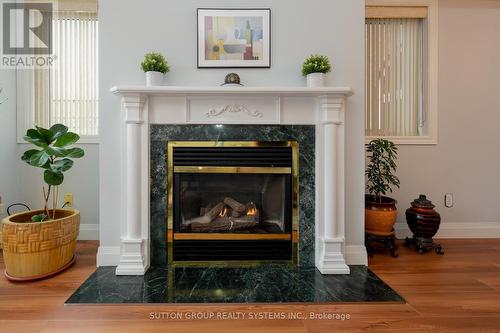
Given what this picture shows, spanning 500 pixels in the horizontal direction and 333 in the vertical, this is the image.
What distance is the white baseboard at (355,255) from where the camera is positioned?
2178 millimetres

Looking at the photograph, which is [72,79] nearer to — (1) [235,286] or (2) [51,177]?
(2) [51,177]

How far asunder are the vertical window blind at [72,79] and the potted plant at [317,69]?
82.3 inches

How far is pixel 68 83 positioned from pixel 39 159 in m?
1.24

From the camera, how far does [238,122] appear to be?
208 centimetres

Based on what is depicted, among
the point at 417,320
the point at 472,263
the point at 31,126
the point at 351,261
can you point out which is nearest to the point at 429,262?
the point at 472,263

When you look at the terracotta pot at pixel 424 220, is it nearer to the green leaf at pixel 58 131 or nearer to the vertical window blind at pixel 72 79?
the green leaf at pixel 58 131

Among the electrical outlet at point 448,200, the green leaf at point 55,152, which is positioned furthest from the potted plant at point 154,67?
the electrical outlet at point 448,200

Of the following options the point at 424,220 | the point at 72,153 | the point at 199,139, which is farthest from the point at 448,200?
the point at 72,153

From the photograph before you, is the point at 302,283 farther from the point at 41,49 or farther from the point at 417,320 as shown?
the point at 41,49

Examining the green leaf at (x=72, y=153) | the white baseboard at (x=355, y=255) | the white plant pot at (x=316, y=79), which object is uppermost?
the white plant pot at (x=316, y=79)

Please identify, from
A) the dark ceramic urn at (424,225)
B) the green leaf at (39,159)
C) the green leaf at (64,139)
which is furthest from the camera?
the dark ceramic urn at (424,225)

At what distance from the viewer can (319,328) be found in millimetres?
1411

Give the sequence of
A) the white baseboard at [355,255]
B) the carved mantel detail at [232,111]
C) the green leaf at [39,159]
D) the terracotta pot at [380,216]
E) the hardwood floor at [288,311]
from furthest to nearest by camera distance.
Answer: the terracotta pot at [380,216] → the white baseboard at [355,255] → the carved mantel detail at [232,111] → the green leaf at [39,159] → the hardwood floor at [288,311]

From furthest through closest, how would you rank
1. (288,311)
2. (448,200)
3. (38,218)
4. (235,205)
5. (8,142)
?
(448,200), (8,142), (235,205), (38,218), (288,311)
